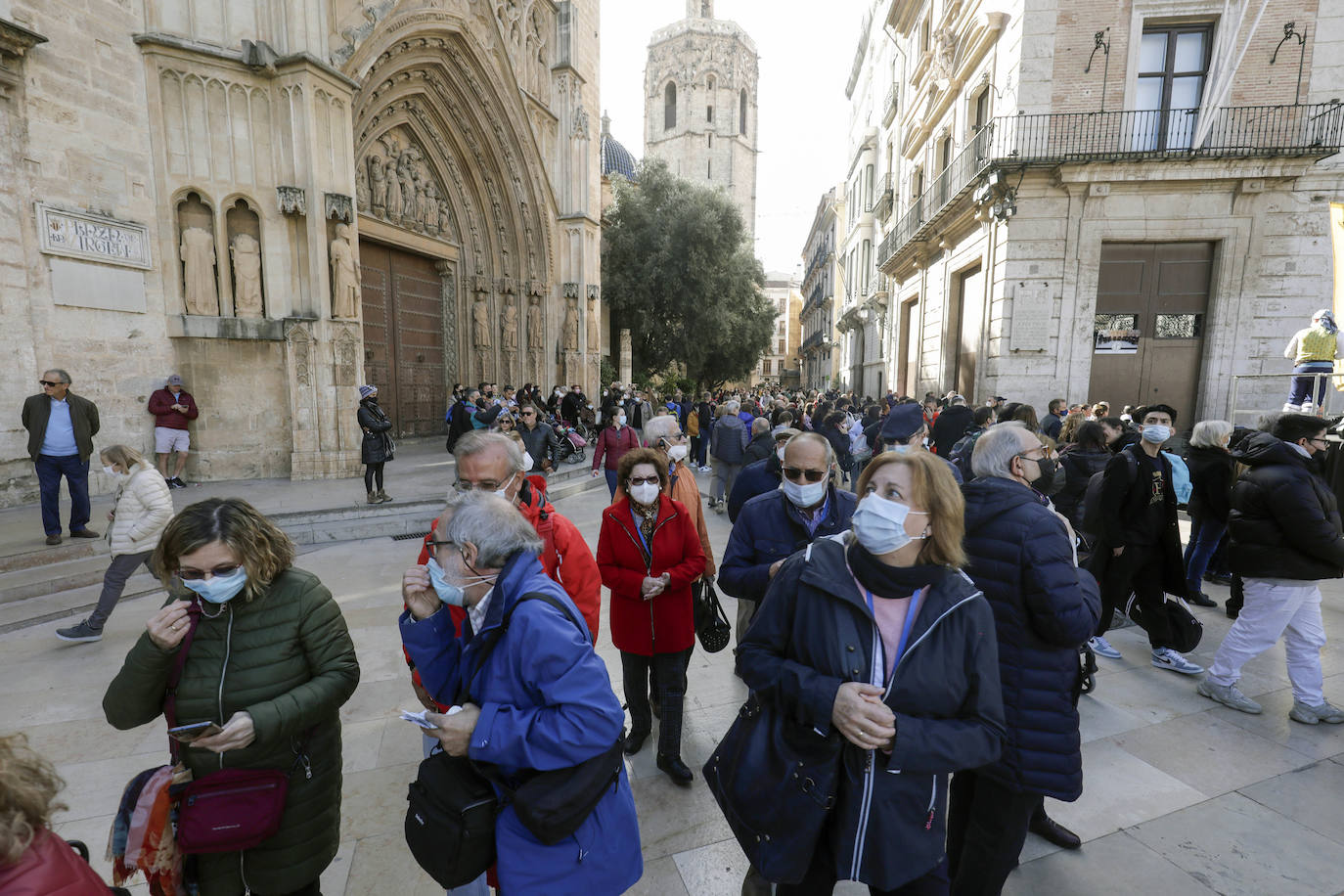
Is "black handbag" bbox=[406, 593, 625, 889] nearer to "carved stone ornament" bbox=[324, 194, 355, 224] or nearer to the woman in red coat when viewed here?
the woman in red coat

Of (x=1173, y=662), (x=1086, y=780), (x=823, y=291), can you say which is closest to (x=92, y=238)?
(x=1086, y=780)

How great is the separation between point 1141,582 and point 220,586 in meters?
Result: 5.04

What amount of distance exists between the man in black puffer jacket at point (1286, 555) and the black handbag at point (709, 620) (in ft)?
10.0

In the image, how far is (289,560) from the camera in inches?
80.4

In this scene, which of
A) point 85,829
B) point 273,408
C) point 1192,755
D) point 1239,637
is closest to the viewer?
point 85,829

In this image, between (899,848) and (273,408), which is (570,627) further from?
(273,408)

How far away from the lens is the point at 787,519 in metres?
2.89

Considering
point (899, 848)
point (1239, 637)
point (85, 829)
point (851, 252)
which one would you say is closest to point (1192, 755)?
point (1239, 637)

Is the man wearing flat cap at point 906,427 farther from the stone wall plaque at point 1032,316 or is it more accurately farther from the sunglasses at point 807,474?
the stone wall plaque at point 1032,316

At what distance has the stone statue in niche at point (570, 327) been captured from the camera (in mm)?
17500

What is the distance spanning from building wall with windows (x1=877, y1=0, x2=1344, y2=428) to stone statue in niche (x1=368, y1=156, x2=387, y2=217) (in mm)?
12370

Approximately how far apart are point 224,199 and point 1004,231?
1357 centimetres

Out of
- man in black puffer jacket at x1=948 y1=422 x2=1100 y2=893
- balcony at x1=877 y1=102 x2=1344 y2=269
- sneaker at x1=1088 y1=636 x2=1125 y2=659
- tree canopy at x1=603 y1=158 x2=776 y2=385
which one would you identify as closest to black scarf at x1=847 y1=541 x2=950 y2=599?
man in black puffer jacket at x1=948 y1=422 x2=1100 y2=893

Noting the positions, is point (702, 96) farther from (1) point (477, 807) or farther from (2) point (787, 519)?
(1) point (477, 807)
